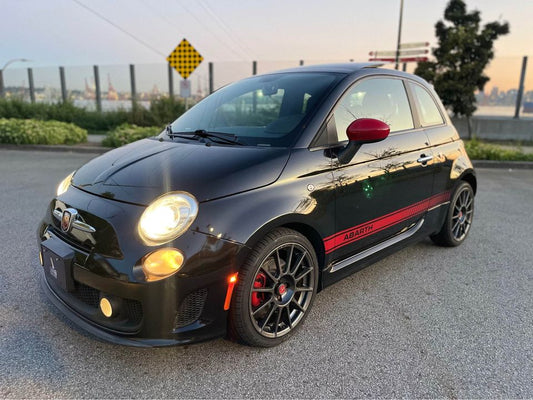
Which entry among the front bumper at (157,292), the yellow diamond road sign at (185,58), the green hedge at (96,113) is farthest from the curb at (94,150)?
the front bumper at (157,292)

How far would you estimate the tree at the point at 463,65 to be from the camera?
14.7 meters

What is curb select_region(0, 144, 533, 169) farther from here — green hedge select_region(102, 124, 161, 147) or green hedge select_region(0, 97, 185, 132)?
green hedge select_region(0, 97, 185, 132)

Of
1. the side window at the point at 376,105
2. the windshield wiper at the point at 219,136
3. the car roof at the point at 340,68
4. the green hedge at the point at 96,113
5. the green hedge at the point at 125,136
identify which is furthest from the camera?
the green hedge at the point at 96,113

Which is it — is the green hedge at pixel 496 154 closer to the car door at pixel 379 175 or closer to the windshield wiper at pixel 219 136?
the car door at pixel 379 175

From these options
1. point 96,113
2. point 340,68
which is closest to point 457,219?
point 340,68

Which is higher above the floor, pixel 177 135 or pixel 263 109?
pixel 263 109

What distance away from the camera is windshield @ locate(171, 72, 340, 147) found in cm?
270

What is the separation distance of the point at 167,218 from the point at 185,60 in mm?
9818

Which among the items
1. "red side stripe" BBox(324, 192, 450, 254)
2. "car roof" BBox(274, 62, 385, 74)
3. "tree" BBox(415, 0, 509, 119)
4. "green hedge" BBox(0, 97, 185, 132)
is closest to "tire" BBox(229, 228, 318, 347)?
"red side stripe" BBox(324, 192, 450, 254)

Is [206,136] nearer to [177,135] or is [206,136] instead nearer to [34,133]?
[177,135]

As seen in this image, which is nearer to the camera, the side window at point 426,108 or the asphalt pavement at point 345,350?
the asphalt pavement at point 345,350

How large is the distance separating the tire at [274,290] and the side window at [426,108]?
192cm

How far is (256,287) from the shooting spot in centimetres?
236

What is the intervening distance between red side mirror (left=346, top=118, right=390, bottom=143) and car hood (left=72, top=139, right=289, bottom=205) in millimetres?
485
